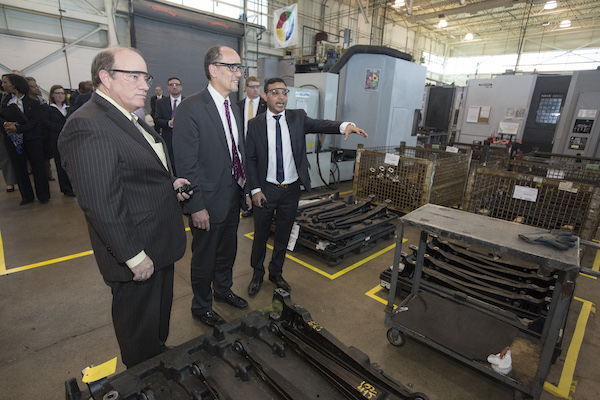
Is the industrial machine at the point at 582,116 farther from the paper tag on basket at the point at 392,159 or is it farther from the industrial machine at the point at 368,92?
the paper tag on basket at the point at 392,159

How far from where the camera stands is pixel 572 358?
2.40 m

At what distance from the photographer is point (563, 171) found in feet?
14.1

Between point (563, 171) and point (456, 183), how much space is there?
1458mm

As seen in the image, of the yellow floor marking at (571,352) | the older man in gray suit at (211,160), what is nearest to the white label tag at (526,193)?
the yellow floor marking at (571,352)

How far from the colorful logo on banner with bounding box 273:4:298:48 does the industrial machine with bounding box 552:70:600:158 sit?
6.93 meters

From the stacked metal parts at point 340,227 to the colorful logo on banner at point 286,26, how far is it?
658 cm

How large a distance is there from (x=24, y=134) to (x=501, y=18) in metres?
22.1

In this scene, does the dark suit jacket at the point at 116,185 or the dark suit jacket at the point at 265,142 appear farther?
the dark suit jacket at the point at 265,142

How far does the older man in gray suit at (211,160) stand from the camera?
6.75ft

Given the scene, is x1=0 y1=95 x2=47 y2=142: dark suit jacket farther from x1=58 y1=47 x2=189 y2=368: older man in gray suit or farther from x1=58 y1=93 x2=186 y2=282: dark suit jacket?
x1=58 y1=93 x2=186 y2=282: dark suit jacket

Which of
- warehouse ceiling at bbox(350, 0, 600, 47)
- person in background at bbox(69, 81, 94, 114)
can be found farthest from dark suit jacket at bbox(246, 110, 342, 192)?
warehouse ceiling at bbox(350, 0, 600, 47)

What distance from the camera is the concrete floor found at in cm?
210

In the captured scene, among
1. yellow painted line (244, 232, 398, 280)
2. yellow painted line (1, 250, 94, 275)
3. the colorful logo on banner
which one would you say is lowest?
yellow painted line (1, 250, 94, 275)

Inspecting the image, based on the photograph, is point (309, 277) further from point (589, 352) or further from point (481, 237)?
point (589, 352)
